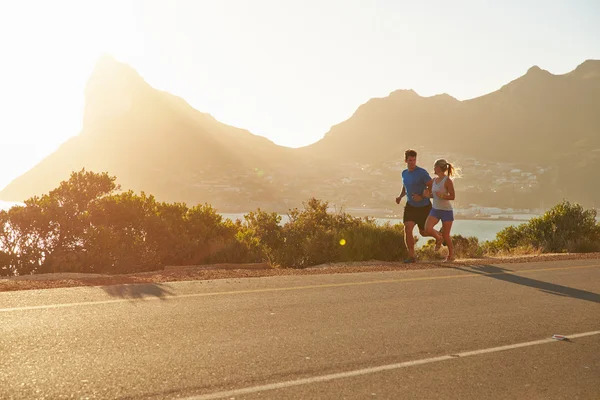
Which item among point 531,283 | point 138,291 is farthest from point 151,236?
point 531,283

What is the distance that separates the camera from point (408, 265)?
37.3ft

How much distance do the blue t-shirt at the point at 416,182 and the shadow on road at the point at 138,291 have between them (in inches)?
241

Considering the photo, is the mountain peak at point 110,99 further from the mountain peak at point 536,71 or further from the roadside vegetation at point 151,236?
the roadside vegetation at point 151,236

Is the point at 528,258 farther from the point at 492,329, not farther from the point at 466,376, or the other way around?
the point at 466,376

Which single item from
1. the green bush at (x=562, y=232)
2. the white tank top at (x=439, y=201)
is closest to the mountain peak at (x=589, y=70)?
the green bush at (x=562, y=232)

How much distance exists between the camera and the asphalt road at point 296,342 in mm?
3742

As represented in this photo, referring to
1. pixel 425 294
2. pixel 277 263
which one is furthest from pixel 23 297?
pixel 277 263

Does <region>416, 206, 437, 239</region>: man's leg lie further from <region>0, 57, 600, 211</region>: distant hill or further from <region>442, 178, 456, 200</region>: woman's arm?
<region>0, 57, 600, 211</region>: distant hill

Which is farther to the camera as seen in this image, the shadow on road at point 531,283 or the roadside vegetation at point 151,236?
the roadside vegetation at point 151,236

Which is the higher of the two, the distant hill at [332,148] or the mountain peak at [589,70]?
the mountain peak at [589,70]

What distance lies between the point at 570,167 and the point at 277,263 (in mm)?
172509

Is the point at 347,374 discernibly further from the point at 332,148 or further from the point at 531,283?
the point at 332,148

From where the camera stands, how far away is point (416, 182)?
11766mm

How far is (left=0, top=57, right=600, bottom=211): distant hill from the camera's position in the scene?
15562 centimetres
